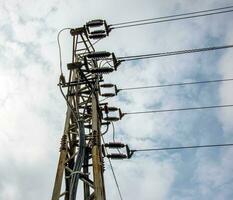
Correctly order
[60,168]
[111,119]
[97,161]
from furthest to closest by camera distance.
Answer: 1. [111,119]
2. [97,161]
3. [60,168]

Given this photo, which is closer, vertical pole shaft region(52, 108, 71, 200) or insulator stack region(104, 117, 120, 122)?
vertical pole shaft region(52, 108, 71, 200)

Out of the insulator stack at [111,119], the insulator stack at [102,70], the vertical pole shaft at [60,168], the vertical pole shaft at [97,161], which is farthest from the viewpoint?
the insulator stack at [111,119]

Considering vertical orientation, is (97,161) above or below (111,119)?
below

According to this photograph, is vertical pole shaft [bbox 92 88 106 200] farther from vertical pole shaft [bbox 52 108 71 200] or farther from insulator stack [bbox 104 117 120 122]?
insulator stack [bbox 104 117 120 122]

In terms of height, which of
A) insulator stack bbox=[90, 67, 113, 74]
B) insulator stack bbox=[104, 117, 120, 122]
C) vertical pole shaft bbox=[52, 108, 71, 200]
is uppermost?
insulator stack bbox=[90, 67, 113, 74]

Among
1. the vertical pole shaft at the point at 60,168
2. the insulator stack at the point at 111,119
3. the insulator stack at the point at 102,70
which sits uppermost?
the insulator stack at the point at 102,70

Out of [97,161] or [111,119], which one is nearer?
[97,161]

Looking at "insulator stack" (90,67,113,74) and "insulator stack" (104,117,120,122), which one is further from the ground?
"insulator stack" (90,67,113,74)

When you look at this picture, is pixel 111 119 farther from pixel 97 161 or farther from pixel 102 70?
pixel 97 161

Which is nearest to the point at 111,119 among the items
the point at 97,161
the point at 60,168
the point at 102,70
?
the point at 102,70

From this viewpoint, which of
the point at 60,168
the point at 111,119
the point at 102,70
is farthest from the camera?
the point at 111,119

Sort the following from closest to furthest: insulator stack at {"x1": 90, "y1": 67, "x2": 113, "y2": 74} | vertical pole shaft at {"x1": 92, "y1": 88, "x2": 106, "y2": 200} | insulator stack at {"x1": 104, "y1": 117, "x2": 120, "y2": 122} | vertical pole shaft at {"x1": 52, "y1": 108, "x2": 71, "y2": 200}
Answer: vertical pole shaft at {"x1": 52, "y1": 108, "x2": 71, "y2": 200} → vertical pole shaft at {"x1": 92, "y1": 88, "x2": 106, "y2": 200} → insulator stack at {"x1": 90, "y1": 67, "x2": 113, "y2": 74} → insulator stack at {"x1": 104, "y1": 117, "x2": 120, "y2": 122}

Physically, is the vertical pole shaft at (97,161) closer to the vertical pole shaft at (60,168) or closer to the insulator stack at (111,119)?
the vertical pole shaft at (60,168)

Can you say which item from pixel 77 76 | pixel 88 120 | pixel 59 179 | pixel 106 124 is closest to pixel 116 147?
pixel 106 124
